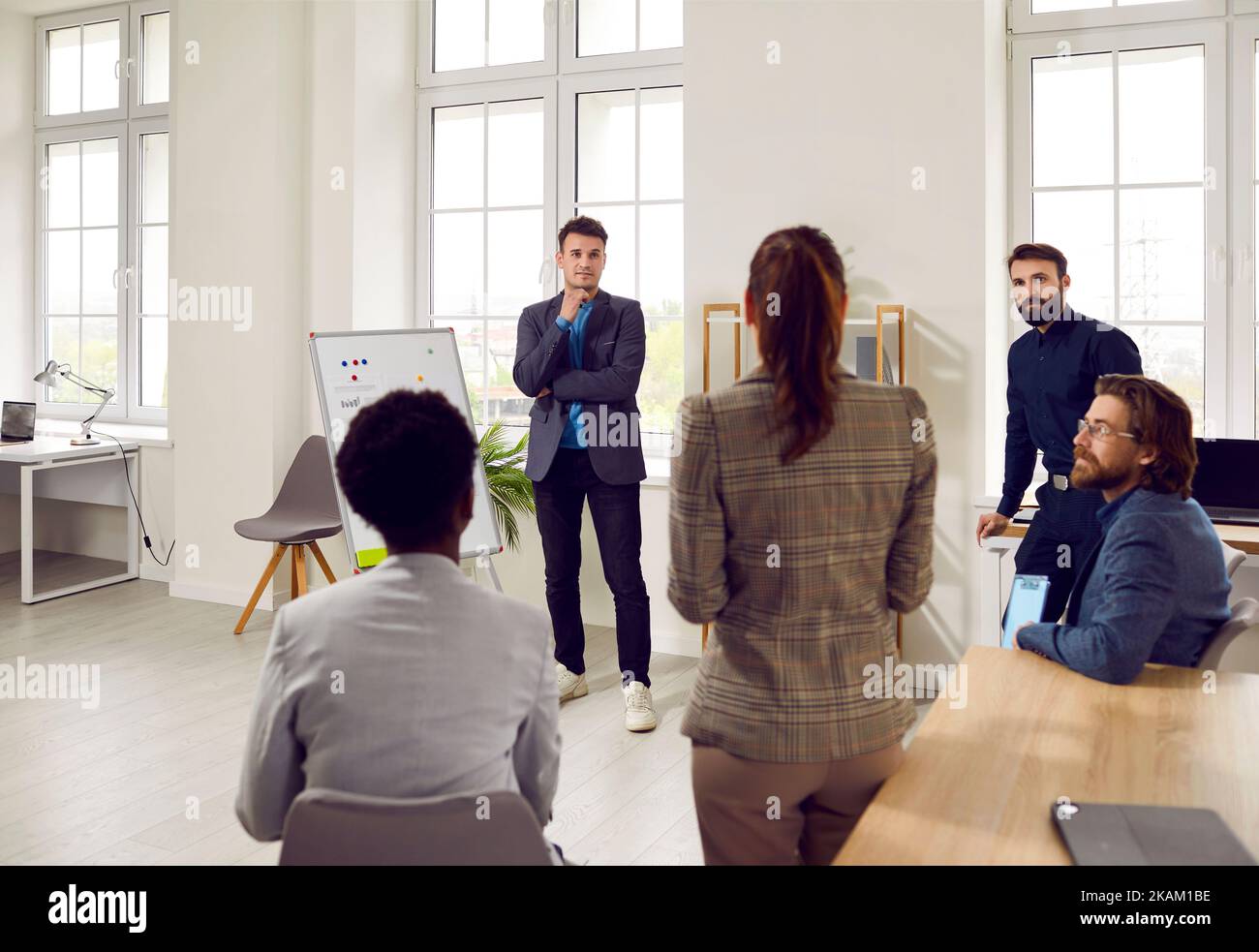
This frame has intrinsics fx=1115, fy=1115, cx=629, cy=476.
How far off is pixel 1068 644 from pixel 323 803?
1.47 meters

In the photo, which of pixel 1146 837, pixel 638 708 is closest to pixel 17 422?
pixel 638 708

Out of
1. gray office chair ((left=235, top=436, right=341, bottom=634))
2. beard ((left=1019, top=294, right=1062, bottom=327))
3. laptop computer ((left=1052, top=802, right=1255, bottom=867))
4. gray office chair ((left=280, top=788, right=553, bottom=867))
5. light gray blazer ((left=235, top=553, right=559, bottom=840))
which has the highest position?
beard ((left=1019, top=294, right=1062, bottom=327))

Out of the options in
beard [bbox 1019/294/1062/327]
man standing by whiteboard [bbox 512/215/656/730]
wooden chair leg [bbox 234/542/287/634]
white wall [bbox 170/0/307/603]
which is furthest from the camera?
white wall [bbox 170/0/307/603]

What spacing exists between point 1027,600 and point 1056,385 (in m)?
1.10

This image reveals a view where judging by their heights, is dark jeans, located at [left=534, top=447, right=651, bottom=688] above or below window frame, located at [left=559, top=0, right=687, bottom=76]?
below

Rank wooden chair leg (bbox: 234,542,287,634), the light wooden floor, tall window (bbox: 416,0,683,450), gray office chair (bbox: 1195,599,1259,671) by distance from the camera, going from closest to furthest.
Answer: gray office chair (bbox: 1195,599,1259,671)
the light wooden floor
wooden chair leg (bbox: 234,542,287,634)
tall window (bbox: 416,0,683,450)

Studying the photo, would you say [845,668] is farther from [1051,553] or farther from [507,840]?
[1051,553]

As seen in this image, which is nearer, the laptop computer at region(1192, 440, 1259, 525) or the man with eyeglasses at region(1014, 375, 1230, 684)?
the man with eyeglasses at region(1014, 375, 1230, 684)

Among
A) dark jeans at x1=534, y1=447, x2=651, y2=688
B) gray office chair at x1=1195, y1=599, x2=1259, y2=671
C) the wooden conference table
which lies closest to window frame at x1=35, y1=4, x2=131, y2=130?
dark jeans at x1=534, y1=447, x2=651, y2=688

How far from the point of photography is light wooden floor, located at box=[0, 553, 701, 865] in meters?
2.97

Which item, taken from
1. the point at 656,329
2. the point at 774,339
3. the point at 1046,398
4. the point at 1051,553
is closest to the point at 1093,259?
the point at 1046,398

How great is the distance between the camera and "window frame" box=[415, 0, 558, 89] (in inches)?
212

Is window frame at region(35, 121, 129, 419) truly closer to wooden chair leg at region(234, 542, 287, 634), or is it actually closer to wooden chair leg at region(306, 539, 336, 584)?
wooden chair leg at region(234, 542, 287, 634)

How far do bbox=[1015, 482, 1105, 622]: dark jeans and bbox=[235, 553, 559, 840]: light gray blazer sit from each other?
225 centimetres
